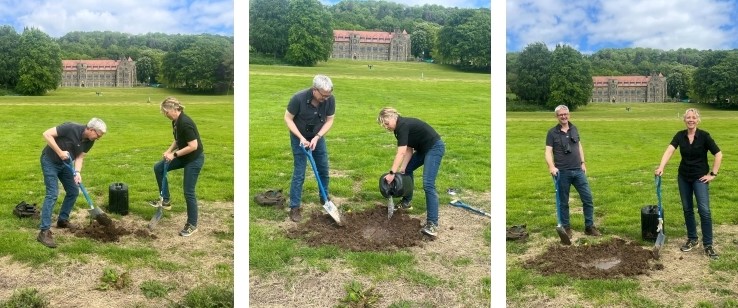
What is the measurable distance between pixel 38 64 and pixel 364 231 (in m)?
2.73

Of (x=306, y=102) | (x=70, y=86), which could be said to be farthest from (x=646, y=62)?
(x=70, y=86)

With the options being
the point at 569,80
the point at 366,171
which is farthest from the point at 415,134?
the point at 569,80

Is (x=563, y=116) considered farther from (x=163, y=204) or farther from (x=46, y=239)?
(x=46, y=239)

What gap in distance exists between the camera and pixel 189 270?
16.3 feet

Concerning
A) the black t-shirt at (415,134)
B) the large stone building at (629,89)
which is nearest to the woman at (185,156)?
the black t-shirt at (415,134)

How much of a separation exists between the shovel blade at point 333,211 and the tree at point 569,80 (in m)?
1.78

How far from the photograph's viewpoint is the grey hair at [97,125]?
499cm

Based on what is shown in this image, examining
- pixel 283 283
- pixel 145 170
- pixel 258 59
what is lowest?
pixel 283 283

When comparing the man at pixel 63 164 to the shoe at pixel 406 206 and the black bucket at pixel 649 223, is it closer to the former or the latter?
the shoe at pixel 406 206

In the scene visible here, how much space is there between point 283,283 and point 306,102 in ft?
4.24

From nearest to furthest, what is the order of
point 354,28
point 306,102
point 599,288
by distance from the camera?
1. point 599,288
2. point 306,102
3. point 354,28

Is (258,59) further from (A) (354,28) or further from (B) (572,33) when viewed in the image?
(B) (572,33)

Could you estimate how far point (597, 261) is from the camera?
4.92 metres

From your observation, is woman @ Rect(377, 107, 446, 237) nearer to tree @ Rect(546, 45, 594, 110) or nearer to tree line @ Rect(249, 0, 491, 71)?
tree line @ Rect(249, 0, 491, 71)
